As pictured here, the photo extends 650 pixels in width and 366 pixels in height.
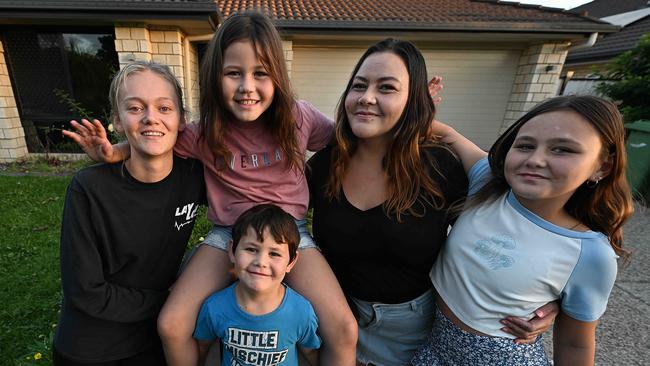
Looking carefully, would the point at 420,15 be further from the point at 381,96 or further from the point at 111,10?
the point at 381,96

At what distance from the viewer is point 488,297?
4.59ft

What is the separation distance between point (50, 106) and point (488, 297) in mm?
8953

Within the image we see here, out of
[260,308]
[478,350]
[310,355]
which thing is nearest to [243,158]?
[260,308]

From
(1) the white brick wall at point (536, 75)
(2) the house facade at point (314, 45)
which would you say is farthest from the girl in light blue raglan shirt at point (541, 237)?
(1) the white brick wall at point (536, 75)

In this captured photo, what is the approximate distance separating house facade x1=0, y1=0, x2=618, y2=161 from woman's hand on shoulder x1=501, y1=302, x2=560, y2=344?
5.23 m

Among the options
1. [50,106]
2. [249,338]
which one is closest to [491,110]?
[249,338]

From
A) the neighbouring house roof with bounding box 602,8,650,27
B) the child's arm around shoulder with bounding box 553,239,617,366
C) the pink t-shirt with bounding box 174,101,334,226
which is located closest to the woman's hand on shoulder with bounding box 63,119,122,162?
the pink t-shirt with bounding box 174,101,334,226

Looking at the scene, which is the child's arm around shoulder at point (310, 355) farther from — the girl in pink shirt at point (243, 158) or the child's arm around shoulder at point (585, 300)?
the child's arm around shoulder at point (585, 300)

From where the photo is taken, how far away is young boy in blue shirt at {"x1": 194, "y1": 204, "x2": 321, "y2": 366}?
1.46m

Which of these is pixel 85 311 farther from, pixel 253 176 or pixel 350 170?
pixel 350 170

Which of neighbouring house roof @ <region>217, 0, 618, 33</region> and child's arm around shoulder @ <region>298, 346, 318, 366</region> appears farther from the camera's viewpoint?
neighbouring house roof @ <region>217, 0, 618, 33</region>

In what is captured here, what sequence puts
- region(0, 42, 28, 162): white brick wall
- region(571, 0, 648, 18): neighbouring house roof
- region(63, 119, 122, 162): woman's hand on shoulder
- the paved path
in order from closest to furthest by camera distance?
region(63, 119, 122, 162): woman's hand on shoulder
the paved path
region(0, 42, 28, 162): white brick wall
region(571, 0, 648, 18): neighbouring house roof

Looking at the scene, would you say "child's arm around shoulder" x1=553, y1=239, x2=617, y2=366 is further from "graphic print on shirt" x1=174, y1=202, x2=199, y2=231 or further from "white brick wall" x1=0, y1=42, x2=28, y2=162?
"white brick wall" x1=0, y1=42, x2=28, y2=162

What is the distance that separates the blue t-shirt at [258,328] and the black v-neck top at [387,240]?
303mm
